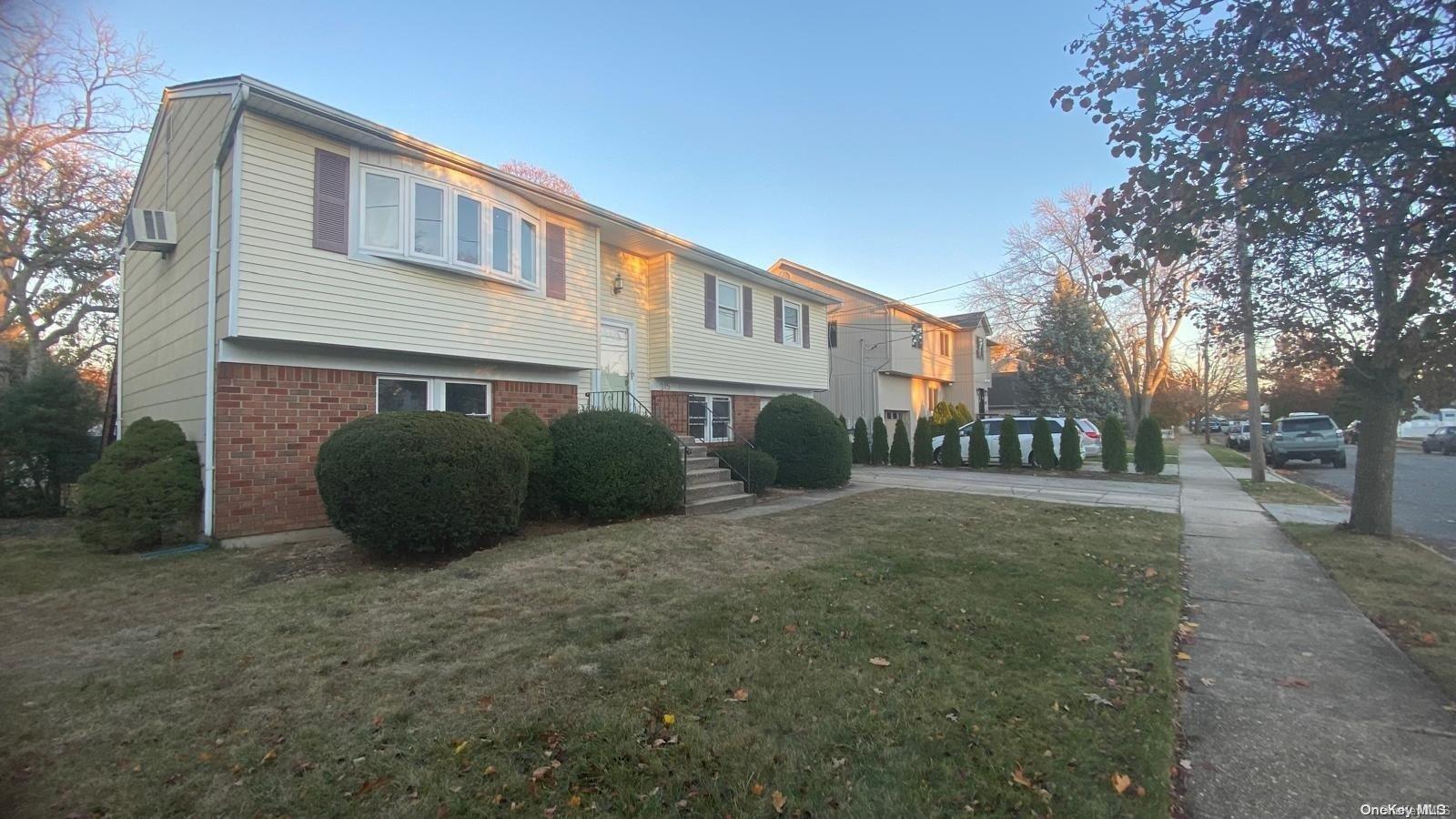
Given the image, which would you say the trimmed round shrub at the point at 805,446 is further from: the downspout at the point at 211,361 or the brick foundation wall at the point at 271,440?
the downspout at the point at 211,361

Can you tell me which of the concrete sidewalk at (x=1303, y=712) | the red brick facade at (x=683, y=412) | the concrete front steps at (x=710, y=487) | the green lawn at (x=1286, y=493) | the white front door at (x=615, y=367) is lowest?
the concrete sidewalk at (x=1303, y=712)

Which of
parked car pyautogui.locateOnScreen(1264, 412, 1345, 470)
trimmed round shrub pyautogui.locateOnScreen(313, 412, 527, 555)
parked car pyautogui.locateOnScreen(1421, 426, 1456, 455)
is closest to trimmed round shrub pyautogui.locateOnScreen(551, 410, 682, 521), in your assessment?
trimmed round shrub pyautogui.locateOnScreen(313, 412, 527, 555)

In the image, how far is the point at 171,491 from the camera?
7.58 meters

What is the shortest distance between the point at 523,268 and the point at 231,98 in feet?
13.2

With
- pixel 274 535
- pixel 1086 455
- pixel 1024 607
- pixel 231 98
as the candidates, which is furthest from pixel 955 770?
pixel 1086 455

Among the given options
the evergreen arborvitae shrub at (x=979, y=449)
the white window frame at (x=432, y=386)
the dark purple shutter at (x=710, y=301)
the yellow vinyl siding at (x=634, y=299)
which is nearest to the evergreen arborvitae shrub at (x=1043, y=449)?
the evergreen arborvitae shrub at (x=979, y=449)

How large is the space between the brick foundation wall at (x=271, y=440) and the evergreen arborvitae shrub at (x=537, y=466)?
2098 millimetres

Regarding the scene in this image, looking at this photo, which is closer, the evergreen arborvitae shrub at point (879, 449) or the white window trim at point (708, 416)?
the white window trim at point (708, 416)

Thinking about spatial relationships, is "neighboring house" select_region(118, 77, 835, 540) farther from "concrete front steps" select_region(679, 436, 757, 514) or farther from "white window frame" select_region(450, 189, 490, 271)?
"concrete front steps" select_region(679, 436, 757, 514)

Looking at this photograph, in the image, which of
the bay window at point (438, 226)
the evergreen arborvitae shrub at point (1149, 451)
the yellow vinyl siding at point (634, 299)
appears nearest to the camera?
the bay window at point (438, 226)

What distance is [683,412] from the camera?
1454 cm

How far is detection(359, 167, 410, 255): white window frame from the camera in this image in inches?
336

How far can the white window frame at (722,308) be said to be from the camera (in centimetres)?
1484

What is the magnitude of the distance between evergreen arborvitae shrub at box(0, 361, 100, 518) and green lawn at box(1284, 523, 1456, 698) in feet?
53.5
